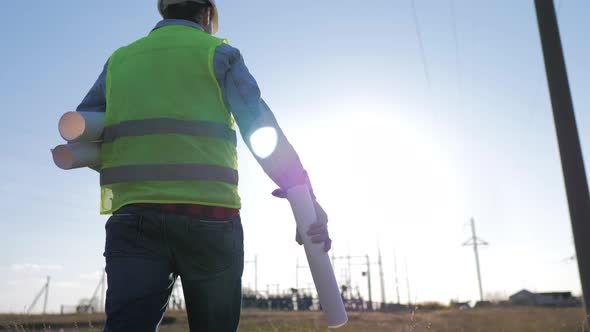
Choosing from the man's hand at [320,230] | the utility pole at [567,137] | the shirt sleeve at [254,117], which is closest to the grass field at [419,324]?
the utility pole at [567,137]

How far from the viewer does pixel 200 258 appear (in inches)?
78.2

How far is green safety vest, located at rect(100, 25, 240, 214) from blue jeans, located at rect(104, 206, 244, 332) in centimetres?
9

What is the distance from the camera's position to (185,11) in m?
2.38

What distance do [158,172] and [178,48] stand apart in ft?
1.68

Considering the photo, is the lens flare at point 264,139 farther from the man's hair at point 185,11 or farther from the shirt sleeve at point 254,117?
the man's hair at point 185,11

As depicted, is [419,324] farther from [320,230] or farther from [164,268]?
[164,268]

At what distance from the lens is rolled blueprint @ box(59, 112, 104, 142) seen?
2107mm

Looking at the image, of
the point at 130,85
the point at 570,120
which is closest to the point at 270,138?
the point at 130,85

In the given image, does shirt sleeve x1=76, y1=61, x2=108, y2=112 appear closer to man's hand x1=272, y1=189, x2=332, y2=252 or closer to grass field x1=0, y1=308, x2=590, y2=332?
man's hand x1=272, y1=189, x2=332, y2=252

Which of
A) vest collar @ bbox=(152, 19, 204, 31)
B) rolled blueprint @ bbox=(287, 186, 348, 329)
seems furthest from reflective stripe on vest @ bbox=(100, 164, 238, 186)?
vest collar @ bbox=(152, 19, 204, 31)

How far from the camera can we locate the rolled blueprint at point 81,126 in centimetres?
211

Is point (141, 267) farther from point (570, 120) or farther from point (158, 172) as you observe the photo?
point (570, 120)

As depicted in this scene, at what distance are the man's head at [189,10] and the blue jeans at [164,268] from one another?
34.3 inches

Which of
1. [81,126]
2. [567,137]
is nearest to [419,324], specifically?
[567,137]
